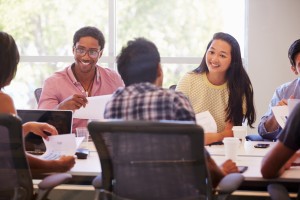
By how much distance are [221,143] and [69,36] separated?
3002 mm

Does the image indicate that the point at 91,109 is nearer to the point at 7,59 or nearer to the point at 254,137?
the point at 7,59

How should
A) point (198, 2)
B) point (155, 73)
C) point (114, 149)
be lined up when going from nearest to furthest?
point (114, 149), point (155, 73), point (198, 2)

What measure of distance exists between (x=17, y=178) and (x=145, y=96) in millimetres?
611

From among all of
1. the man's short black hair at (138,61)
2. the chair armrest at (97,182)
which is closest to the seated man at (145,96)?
the man's short black hair at (138,61)

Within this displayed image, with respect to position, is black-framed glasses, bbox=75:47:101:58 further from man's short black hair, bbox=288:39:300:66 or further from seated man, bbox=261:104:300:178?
seated man, bbox=261:104:300:178

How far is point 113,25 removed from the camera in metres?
5.11

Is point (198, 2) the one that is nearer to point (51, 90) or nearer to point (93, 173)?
point (51, 90)

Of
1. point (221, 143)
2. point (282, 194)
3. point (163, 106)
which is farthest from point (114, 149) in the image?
point (221, 143)

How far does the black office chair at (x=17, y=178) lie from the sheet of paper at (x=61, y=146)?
1.10 feet

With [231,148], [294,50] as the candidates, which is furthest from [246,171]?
[294,50]

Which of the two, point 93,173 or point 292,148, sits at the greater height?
point 292,148

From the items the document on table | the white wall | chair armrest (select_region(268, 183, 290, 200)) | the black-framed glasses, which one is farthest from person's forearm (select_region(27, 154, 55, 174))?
the white wall

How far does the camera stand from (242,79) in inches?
120

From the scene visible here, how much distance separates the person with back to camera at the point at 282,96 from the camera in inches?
113
